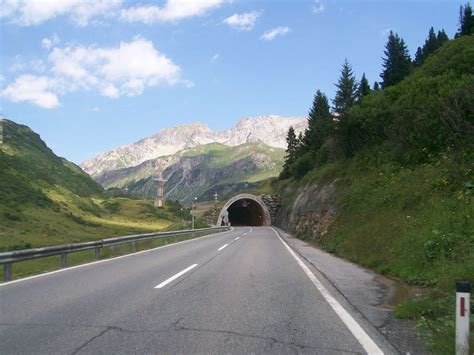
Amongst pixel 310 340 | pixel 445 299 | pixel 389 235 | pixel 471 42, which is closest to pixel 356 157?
pixel 471 42

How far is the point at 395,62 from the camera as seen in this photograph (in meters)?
62.4

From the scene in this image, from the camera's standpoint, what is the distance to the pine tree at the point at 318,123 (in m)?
62.0

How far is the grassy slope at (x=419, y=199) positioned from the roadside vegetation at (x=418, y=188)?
33 millimetres

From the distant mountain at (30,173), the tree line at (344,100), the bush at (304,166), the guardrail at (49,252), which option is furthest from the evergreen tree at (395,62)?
the distant mountain at (30,173)

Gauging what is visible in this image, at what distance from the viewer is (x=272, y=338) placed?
572 cm

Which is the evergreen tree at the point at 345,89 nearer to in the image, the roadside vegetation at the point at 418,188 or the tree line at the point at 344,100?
the tree line at the point at 344,100

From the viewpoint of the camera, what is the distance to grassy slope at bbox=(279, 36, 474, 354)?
842 centimetres

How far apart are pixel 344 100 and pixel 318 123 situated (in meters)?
8.26

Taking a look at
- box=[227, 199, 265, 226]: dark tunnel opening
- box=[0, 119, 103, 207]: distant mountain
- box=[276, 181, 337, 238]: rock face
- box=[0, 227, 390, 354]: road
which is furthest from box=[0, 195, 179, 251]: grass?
box=[0, 227, 390, 354]: road

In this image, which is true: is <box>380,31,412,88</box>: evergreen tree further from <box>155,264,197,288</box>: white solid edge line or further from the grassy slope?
<box>155,264,197,288</box>: white solid edge line

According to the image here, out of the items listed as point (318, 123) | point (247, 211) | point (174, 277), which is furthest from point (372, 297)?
point (247, 211)

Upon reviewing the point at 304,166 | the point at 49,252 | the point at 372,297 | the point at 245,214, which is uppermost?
the point at 304,166

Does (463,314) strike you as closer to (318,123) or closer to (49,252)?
(49,252)

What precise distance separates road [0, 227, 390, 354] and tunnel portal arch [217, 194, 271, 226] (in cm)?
6440
